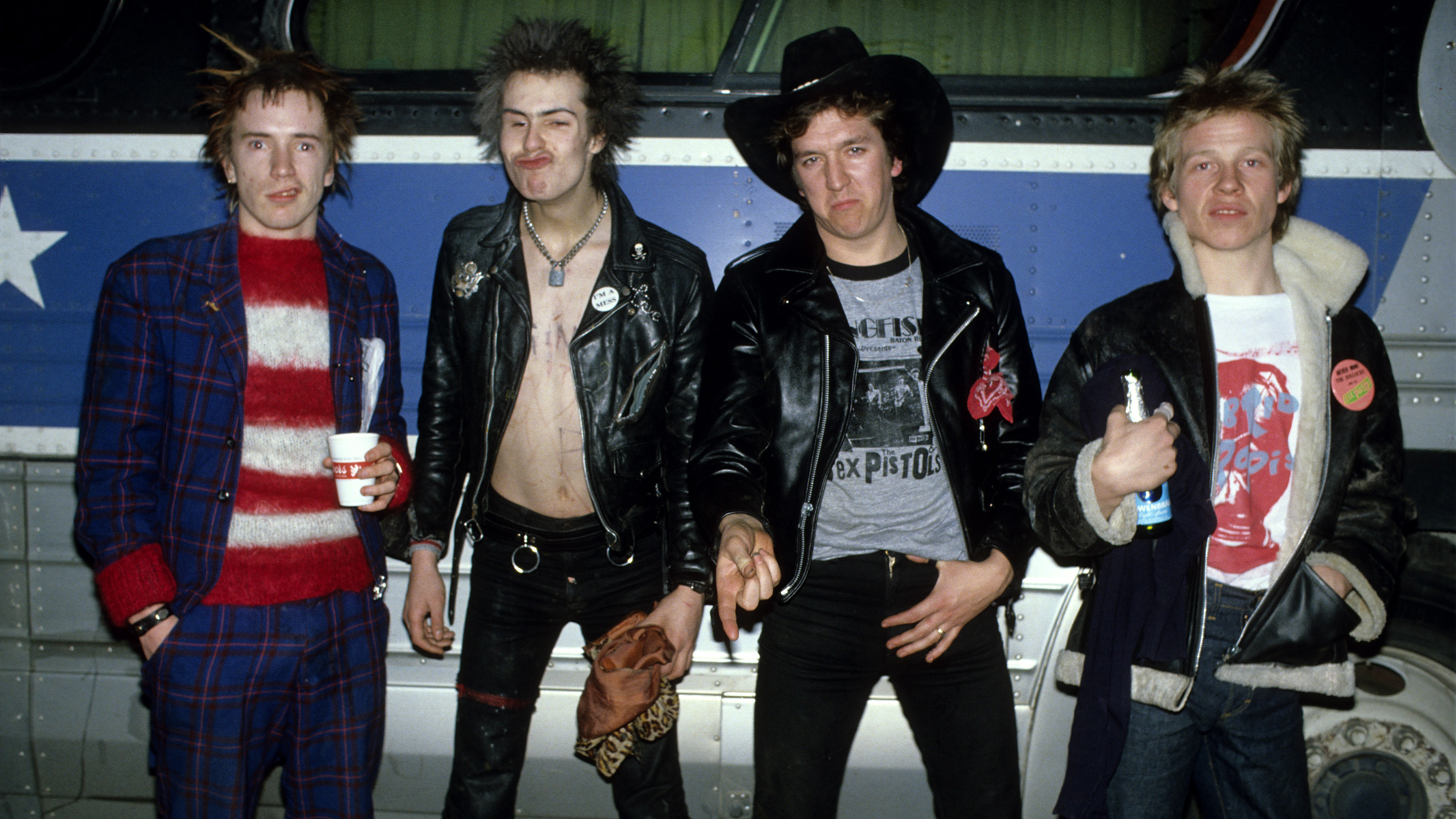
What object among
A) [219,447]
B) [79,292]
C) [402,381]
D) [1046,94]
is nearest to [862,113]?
[1046,94]

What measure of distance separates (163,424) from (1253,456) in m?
3.09

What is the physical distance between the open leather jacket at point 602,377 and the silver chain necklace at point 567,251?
46 mm

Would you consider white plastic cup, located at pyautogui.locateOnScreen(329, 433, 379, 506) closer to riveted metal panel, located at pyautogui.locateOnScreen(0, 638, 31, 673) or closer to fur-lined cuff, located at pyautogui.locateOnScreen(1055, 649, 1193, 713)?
riveted metal panel, located at pyautogui.locateOnScreen(0, 638, 31, 673)

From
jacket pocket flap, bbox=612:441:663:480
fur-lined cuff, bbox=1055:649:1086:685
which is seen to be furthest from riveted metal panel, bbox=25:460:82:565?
fur-lined cuff, bbox=1055:649:1086:685

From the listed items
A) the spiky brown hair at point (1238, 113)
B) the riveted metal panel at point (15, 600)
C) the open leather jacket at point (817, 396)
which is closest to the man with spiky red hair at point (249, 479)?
the riveted metal panel at point (15, 600)

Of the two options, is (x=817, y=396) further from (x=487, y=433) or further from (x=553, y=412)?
(x=487, y=433)

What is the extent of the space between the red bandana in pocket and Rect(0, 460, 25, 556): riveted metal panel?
10.6ft

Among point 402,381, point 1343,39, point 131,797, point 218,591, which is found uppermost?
point 1343,39

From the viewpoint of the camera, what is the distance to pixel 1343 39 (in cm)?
274

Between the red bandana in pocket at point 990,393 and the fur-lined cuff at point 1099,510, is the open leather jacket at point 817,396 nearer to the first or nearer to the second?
the red bandana in pocket at point 990,393

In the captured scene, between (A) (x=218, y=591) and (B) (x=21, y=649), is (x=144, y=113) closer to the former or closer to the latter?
(A) (x=218, y=591)

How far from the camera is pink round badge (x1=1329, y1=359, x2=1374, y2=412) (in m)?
2.36

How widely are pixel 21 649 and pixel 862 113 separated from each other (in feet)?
11.4

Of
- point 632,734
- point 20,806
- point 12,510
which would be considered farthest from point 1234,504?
point 20,806
